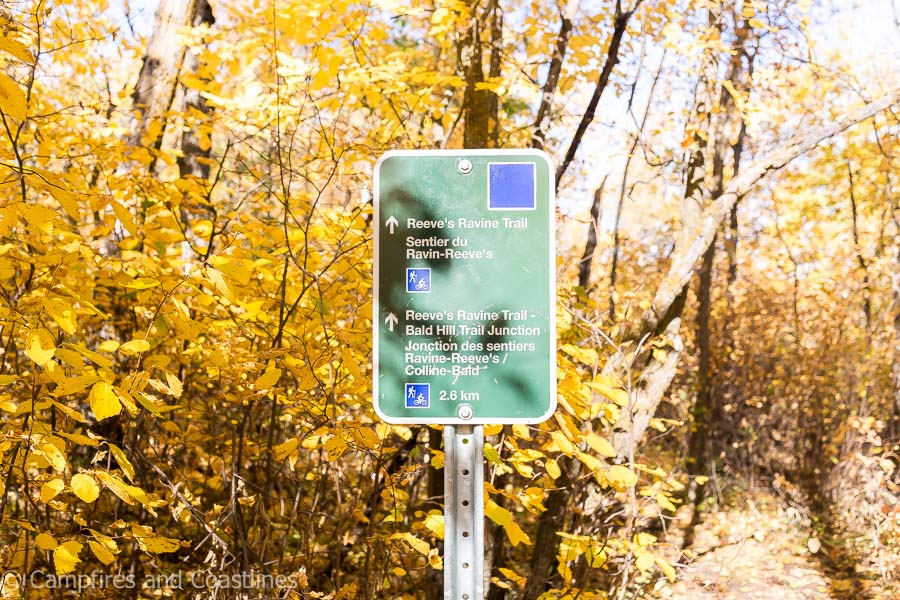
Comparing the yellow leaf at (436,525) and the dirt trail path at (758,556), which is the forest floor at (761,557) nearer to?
the dirt trail path at (758,556)

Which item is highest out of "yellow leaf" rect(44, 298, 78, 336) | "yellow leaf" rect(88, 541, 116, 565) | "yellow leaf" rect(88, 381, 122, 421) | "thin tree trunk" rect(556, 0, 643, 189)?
"thin tree trunk" rect(556, 0, 643, 189)

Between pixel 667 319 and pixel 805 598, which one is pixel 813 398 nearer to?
pixel 805 598

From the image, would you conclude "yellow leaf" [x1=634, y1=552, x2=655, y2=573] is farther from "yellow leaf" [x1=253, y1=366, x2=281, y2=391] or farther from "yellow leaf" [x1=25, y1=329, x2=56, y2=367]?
"yellow leaf" [x1=25, y1=329, x2=56, y2=367]

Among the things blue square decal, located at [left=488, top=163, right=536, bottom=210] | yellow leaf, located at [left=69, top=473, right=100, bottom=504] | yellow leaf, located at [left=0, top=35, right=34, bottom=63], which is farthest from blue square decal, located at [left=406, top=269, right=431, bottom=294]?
yellow leaf, located at [left=0, top=35, right=34, bottom=63]

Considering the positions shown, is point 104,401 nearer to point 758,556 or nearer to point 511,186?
point 511,186

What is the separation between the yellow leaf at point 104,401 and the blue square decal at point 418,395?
0.78 meters

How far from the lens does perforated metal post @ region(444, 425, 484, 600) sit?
1.64 metres

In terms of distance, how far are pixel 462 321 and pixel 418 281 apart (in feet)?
0.42

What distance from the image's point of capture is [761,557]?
22.5ft

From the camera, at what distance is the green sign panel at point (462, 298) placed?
1656 millimetres

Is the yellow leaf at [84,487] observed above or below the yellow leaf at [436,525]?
above

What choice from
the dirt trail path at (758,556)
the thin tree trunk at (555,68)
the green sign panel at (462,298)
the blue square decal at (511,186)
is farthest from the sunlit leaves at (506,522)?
the dirt trail path at (758,556)

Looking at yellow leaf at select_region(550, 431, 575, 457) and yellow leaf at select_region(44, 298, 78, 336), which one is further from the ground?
yellow leaf at select_region(44, 298, 78, 336)

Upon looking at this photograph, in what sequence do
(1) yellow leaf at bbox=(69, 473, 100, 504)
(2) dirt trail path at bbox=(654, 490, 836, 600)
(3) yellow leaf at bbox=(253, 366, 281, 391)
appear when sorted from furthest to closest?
1. (2) dirt trail path at bbox=(654, 490, 836, 600)
2. (3) yellow leaf at bbox=(253, 366, 281, 391)
3. (1) yellow leaf at bbox=(69, 473, 100, 504)
